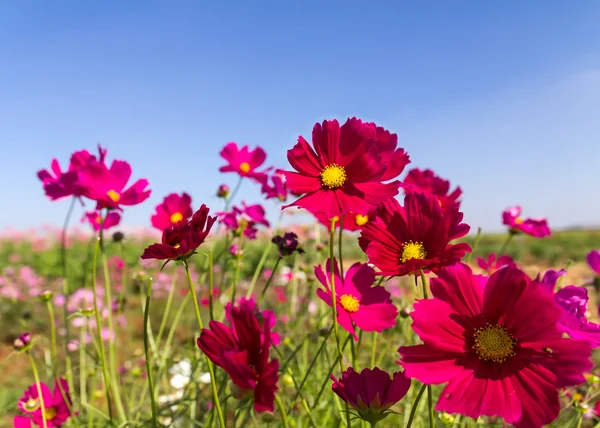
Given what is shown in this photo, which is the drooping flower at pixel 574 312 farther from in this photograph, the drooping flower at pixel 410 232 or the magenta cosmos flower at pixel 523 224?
the magenta cosmos flower at pixel 523 224

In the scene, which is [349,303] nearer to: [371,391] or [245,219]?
[371,391]

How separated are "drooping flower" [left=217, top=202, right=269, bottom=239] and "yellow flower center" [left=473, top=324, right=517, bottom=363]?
2.99ft

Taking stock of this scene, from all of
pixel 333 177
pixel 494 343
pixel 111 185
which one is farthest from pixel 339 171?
pixel 111 185

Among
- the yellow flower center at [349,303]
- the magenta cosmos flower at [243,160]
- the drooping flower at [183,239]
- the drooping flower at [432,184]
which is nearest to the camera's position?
the drooping flower at [183,239]

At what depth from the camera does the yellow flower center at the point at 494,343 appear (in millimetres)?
634

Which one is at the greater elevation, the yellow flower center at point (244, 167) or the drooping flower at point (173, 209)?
the yellow flower center at point (244, 167)

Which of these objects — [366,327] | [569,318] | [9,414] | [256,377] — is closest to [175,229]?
[256,377]

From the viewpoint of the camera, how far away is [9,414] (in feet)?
10.0

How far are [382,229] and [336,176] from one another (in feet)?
0.45

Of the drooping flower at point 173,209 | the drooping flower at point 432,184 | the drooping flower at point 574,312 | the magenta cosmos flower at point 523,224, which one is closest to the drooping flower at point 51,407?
the drooping flower at point 173,209

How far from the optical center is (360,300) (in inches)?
39.0

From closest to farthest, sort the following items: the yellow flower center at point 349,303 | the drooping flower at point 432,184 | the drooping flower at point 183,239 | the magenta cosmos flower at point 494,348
→ the magenta cosmos flower at point 494,348 < the drooping flower at point 183,239 < the yellow flower center at point 349,303 < the drooping flower at point 432,184

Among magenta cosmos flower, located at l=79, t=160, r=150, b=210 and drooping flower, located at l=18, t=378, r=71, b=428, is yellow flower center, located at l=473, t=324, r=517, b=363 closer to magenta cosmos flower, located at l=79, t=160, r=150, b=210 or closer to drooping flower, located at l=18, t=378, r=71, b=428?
magenta cosmos flower, located at l=79, t=160, r=150, b=210

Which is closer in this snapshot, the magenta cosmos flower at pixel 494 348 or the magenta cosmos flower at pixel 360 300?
the magenta cosmos flower at pixel 494 348
